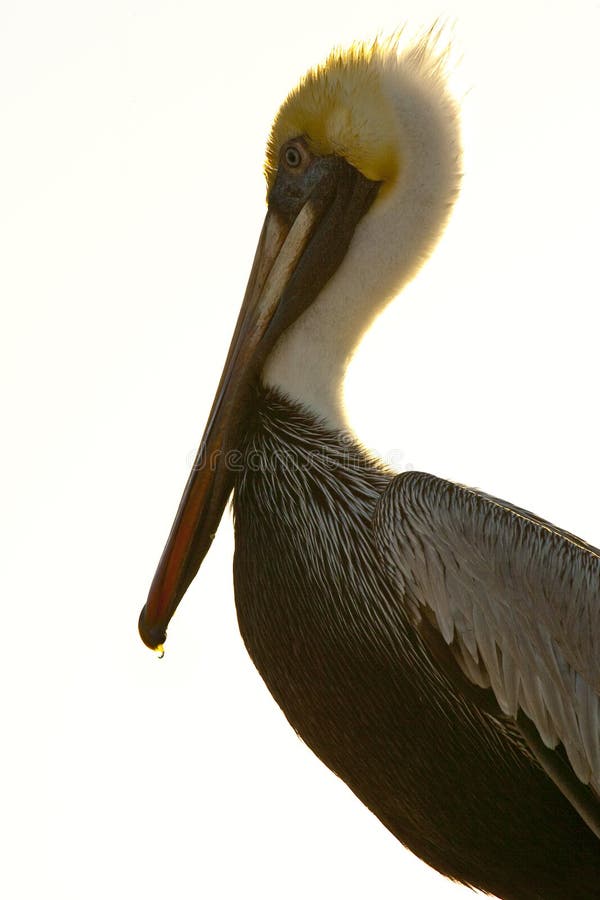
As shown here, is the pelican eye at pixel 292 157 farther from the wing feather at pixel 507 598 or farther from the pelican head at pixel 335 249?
the wing feather at pixel 507 598

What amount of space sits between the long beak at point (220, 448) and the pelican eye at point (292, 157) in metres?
0.14

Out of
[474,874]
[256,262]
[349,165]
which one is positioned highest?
[349,165]

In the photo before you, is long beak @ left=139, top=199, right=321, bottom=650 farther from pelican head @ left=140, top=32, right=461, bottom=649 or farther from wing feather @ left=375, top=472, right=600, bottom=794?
wing feather @ left=375, top=472, right=600, bottom=794

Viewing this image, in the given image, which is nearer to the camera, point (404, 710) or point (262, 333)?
point (404, 710)

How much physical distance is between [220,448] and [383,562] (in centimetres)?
65

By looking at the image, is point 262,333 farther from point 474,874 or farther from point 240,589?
point 474,874

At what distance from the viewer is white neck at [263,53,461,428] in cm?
411

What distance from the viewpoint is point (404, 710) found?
146 inches

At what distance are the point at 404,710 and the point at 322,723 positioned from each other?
25cm

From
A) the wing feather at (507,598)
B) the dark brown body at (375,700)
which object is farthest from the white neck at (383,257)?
the wing feather at (507,598)

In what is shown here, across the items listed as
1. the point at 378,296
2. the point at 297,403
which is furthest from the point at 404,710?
the point at 378,296

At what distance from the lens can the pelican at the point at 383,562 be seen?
3.60m

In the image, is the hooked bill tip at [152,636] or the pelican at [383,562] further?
the hooked bill tip at [152,636]

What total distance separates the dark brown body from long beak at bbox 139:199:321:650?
0.44ft
